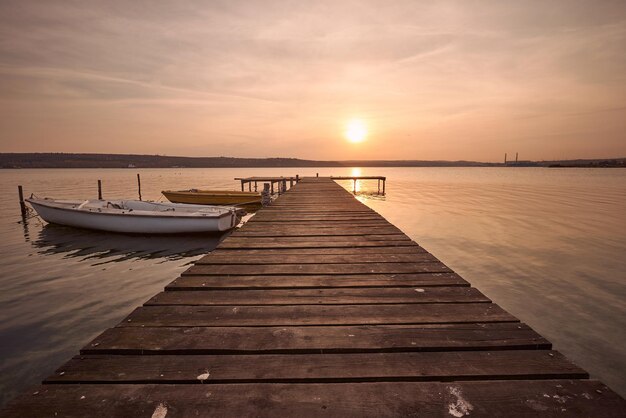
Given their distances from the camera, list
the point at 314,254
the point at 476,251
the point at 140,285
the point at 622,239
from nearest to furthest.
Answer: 1. the point at 314,254
2. the point at 140,285
3. the point at 476,251
4. the point at 622,239

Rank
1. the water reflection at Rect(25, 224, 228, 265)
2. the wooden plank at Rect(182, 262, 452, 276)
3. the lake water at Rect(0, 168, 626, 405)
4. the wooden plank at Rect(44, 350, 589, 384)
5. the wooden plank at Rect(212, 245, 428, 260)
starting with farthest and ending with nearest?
the water reflection at Rect(25, 224, 228, 265) < the lake water at Rect(0, 168, 626, 405) < the wooden plank at Rect(212, 245, 428, 260) < the wooden plank at Rect(182, 262, 452, 276) < the wooden plank at Rect(44, 350, 589, 384)

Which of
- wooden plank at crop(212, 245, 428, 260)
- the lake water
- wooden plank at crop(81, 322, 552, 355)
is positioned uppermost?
wooden plank at crop(81, 322, 552, 355)

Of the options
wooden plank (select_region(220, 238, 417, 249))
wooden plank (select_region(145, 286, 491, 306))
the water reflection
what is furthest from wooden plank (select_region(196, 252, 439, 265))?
the water reflection

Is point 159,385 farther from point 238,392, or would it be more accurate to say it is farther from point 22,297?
point 22,297

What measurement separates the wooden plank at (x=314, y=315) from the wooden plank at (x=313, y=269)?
106 centimetres

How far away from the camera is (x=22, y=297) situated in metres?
7.95

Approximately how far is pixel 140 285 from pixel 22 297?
2.67 m

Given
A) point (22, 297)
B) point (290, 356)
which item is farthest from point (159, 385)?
point (22, 297)

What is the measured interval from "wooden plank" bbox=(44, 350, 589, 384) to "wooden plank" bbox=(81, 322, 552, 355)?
0.19 feet

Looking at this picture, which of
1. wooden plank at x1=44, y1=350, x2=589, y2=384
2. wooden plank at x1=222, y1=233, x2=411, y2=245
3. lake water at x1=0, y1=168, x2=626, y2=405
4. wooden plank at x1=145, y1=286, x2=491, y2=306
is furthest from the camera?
wooden plank at x1=222, y1=233, x2=411, y2=245

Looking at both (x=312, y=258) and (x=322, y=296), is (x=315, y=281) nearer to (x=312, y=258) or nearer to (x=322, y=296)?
(x=322, y=296)

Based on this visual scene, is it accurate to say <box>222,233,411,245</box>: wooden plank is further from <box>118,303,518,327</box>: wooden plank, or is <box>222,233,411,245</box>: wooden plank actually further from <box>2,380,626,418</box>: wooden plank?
<box>2,380,626,418</box>: wooden plank

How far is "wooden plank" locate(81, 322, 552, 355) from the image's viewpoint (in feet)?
7.35

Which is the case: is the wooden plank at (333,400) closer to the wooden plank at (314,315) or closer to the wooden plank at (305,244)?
the wooden plank at (314,315)
